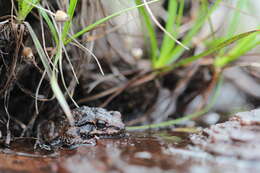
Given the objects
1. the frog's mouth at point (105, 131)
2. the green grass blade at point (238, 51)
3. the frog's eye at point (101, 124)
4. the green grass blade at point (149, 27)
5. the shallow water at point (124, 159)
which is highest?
the green grass blade at point (149, 27)

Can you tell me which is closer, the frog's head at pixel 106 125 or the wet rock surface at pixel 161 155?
the wet rock surface at pixel 161 155

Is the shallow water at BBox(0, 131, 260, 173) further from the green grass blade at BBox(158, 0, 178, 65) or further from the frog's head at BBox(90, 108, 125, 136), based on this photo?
the green grass blade at BBox(158, 0, 178, 65)

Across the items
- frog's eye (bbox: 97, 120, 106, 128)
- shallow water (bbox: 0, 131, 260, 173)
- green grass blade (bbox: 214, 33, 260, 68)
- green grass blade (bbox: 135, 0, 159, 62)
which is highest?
green grass blade (bbox: 135, 0, 159, 62)

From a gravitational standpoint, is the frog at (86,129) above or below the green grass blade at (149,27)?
below

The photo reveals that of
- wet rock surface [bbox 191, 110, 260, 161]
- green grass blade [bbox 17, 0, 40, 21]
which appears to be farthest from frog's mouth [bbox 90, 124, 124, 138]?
green grass blade [bbox 17, 0, 40, 21]

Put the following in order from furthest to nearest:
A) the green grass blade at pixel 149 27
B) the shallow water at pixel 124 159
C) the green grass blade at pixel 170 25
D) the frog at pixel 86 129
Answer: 1. the green grass blade at pixel 170 25
2. the green grass blade at pixel 149 27
3. the frog at pixel 86 129
4. the shallow water at pixel 124 159

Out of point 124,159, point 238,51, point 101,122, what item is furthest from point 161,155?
point 238,51

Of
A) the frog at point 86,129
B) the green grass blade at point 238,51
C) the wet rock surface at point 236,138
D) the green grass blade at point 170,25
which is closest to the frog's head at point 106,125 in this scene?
the frog at point 86,129

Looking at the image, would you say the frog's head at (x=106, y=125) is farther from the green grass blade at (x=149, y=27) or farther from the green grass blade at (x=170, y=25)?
the green grass blade at (x=170, y=25)

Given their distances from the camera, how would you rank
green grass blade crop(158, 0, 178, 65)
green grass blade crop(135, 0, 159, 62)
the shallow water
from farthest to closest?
green grass blade crop(158, 0, 178, 65) < green grass blade crop(135, 0, 159, 62) < the shallow water
